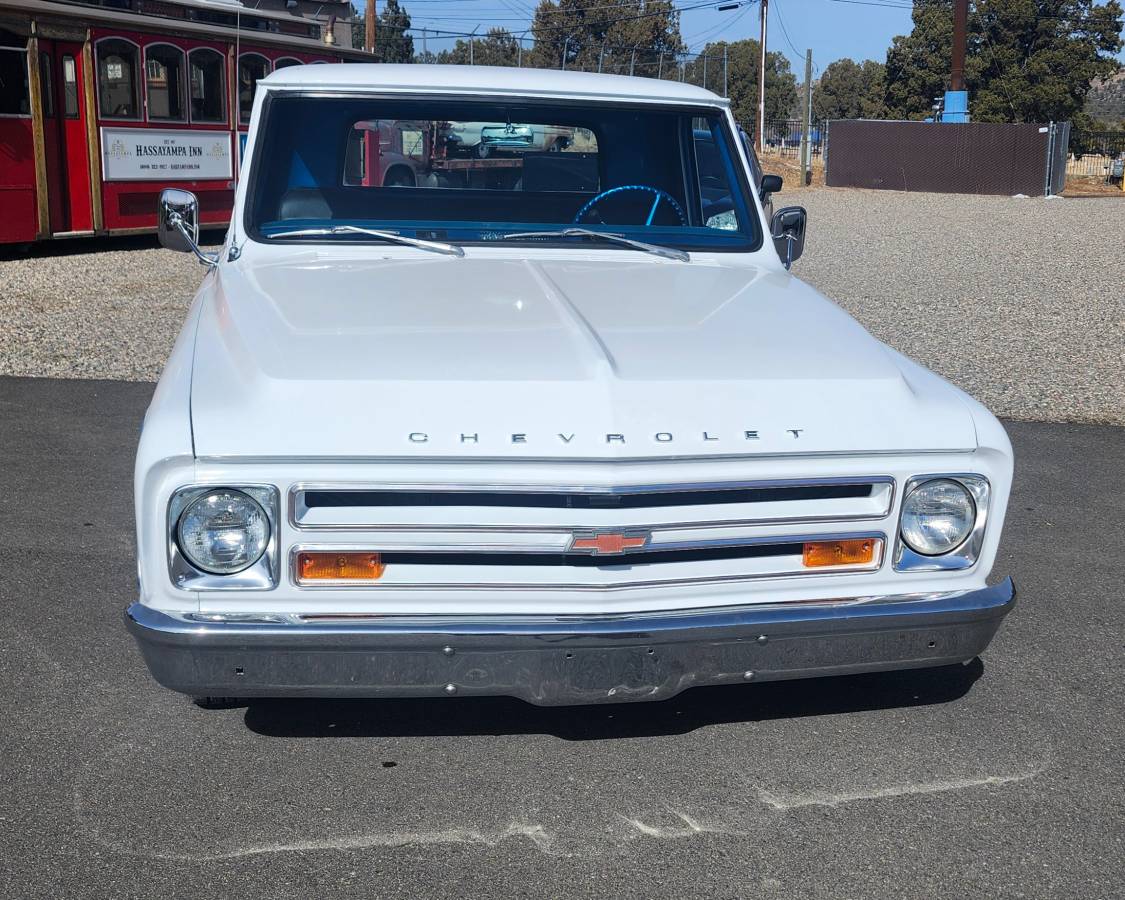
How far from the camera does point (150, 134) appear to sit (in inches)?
617

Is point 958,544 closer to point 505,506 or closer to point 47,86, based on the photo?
point 505,506

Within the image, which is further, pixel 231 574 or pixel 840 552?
pixel 840 552

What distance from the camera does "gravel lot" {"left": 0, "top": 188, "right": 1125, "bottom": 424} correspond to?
889 cm

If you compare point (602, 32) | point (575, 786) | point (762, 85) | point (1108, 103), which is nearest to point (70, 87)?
point (575, 786)

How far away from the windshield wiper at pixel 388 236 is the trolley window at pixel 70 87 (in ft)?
39.4

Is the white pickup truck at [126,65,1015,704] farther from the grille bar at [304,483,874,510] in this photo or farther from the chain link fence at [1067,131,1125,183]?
the chain link fence at [1067,131,1125,183]

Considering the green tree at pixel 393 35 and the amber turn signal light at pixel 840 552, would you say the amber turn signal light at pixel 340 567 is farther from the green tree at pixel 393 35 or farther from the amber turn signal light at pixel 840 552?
the green tree at pixel 393 35

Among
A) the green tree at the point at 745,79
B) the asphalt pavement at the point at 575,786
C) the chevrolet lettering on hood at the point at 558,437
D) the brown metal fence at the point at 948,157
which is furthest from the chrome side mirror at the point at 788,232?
the green tree at the point at 745,79

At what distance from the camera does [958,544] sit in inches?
122

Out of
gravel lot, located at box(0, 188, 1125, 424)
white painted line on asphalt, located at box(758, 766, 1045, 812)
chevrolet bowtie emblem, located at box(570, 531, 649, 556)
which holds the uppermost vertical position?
chevrolet bowtie emblem, located at box(570, 531, 649, 556)

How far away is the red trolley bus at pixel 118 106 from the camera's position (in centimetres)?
1424

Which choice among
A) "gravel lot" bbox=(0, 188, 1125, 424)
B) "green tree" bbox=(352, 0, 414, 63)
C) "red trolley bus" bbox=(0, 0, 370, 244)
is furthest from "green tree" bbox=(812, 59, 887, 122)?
"red trolley bus" bbox=(0, 0, 370, 244)

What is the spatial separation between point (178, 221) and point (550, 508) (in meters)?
2.43

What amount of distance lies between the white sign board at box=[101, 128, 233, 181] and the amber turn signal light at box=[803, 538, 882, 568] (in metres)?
13.9
